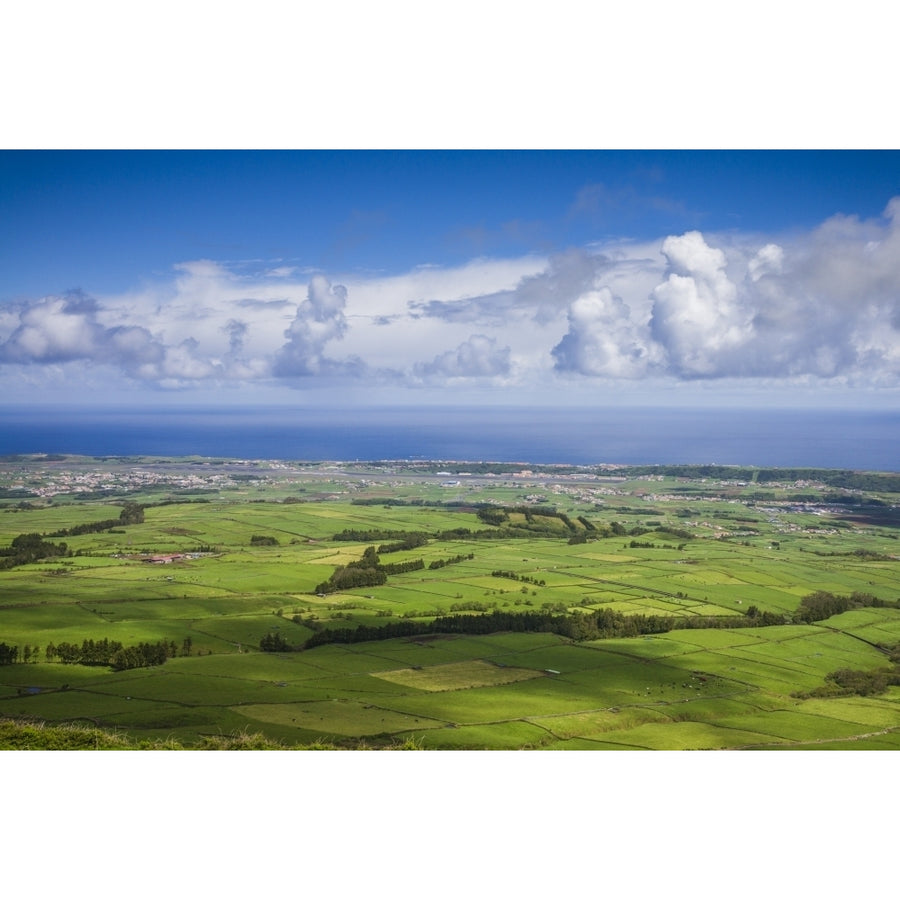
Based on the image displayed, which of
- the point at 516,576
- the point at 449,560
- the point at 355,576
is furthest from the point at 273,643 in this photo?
the point at 449,560

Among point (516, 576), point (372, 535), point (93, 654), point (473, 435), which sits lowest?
point (93, 654)

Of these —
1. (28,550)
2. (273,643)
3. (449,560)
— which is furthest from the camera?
(449,560)

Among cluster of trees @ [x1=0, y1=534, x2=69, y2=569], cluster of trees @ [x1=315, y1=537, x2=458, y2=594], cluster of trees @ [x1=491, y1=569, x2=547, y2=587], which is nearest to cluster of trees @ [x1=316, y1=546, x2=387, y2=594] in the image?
cluster of trees @ [x1=315, y1=537, x2=458, y2=594]

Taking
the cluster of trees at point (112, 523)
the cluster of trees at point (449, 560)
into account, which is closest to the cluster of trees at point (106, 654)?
the cluster of trees at point (112, 523)

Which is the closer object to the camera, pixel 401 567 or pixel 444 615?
pixel 444 615

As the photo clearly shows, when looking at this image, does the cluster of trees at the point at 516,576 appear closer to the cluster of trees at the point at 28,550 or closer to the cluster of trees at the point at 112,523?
the cluster of trees at the point at 112,523

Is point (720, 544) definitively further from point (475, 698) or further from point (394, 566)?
point (475, 698)

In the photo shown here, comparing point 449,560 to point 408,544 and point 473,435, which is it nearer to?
point 408,544

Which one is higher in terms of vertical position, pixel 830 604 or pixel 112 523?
pixel 112 523
